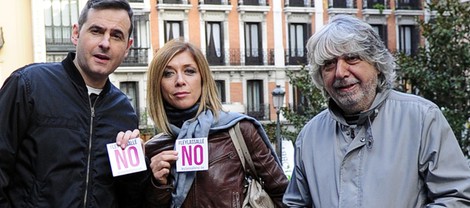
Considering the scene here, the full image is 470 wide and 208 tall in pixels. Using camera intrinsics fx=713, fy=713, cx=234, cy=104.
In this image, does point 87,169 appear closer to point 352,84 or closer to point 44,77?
point 44,77

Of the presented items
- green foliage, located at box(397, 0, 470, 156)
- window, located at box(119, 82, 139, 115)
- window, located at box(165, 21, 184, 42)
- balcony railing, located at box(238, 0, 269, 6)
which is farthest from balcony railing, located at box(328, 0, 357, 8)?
green foliage, located at box(397, 0, 470, 156)

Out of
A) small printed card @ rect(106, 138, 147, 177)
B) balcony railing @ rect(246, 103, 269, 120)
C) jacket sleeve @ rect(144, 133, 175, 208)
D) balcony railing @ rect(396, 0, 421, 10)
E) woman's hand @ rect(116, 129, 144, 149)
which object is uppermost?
balcony railing @ rect(396, 0, 421, 10)

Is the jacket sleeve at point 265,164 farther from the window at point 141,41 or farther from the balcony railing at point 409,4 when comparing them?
the balcony railing at point 409,4

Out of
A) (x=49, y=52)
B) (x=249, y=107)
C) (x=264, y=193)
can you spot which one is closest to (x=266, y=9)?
(x=249, y=107)

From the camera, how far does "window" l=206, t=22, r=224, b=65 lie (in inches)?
1334

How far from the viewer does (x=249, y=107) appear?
114ft

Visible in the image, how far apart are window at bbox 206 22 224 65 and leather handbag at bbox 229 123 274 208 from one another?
1172 inches

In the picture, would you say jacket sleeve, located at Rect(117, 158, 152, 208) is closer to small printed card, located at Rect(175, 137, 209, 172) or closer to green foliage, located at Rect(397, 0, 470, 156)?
small printed card, located at Rect(175, 137, 209, 172)

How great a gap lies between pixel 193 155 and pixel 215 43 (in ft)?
101

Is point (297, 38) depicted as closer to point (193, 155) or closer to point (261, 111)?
point (261, 111)

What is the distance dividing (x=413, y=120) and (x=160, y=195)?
1.50 meters

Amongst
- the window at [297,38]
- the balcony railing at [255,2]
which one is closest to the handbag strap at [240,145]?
the balcony railing at [255,2]

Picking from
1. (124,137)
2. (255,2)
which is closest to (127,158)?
(124,137)

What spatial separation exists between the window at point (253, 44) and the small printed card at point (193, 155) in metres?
30.8
